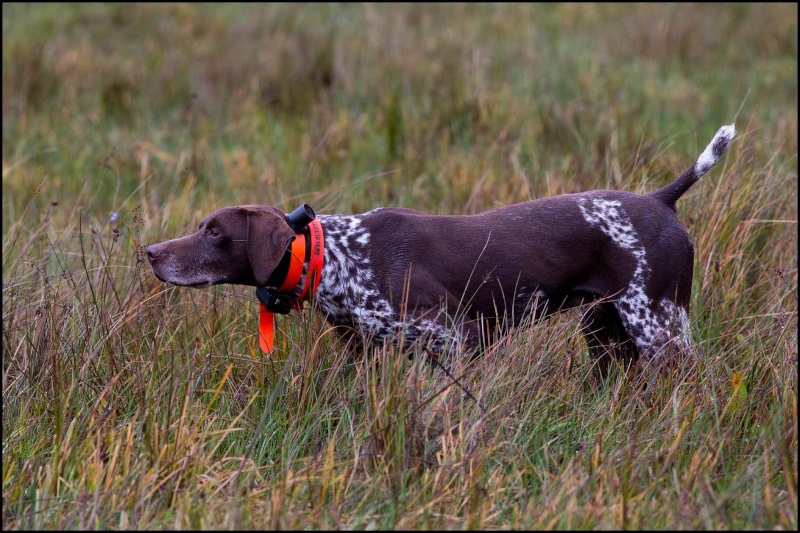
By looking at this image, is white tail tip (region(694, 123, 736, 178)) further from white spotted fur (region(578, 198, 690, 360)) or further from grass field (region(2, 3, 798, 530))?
grass field (region(2, 3, 798, 530))

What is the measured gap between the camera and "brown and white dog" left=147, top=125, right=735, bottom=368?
13.2 feet

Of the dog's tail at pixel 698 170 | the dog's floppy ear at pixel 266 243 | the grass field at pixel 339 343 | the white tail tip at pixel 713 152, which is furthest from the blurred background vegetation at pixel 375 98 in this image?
the dog's floppy ear at pixel 266 243

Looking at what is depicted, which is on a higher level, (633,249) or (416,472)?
(633,249)

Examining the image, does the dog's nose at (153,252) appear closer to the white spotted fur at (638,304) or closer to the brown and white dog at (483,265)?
the brown and white dog at (483,265)

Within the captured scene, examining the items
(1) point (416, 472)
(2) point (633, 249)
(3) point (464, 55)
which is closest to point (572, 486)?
(1) point (416, 472)

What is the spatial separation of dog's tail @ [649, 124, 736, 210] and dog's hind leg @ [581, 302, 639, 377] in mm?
524

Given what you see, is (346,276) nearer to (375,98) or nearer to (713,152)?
(713,152)

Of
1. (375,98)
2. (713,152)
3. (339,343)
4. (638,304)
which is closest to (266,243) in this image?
(339,343)

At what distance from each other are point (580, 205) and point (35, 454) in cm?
233

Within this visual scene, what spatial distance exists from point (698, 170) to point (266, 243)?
184cm

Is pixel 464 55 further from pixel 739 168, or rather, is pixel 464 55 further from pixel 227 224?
pixel 227 224

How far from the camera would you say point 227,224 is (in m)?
4.00

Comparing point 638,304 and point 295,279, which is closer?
point 295,279

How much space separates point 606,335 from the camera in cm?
448
